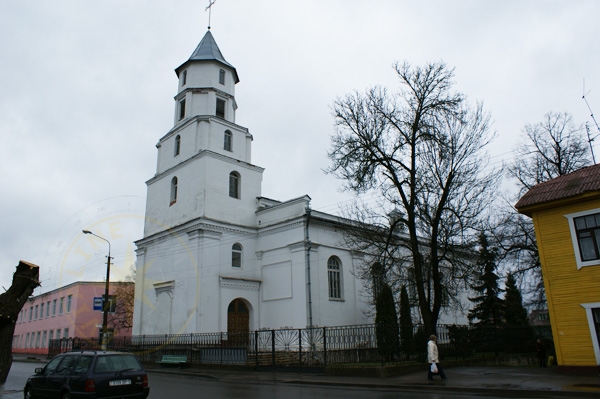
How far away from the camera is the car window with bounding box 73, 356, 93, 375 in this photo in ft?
31.6

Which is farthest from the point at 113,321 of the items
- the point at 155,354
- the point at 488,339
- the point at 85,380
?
the point at 85,380

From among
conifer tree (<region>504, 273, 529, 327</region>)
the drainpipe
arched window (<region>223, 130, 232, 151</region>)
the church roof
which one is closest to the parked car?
the drainpipe

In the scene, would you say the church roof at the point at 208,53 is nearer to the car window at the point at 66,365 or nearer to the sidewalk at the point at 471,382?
the sidewalk at the point at 471,382

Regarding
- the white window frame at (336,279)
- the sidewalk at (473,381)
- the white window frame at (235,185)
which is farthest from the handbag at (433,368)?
the white window frame at (235,185)

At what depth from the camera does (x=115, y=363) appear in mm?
10008

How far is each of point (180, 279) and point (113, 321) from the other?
1141 inches

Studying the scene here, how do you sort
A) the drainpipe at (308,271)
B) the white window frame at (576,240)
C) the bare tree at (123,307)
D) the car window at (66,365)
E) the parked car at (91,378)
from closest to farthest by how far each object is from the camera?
the parked car at (91,378) → the car window at (66,365) → the white window frame at (576,240) → the drainpipe at (308,271) → the bare tree at (123,307)

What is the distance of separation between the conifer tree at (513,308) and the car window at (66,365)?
30557 mm

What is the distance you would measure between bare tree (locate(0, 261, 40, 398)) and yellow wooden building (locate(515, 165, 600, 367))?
15.8 metres

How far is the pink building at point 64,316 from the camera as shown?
45.2m

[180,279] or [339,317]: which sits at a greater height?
[180,279]

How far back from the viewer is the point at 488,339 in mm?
25922

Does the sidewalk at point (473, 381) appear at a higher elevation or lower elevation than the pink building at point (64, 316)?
lower

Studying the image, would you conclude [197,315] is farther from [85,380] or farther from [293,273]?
[85,380]
